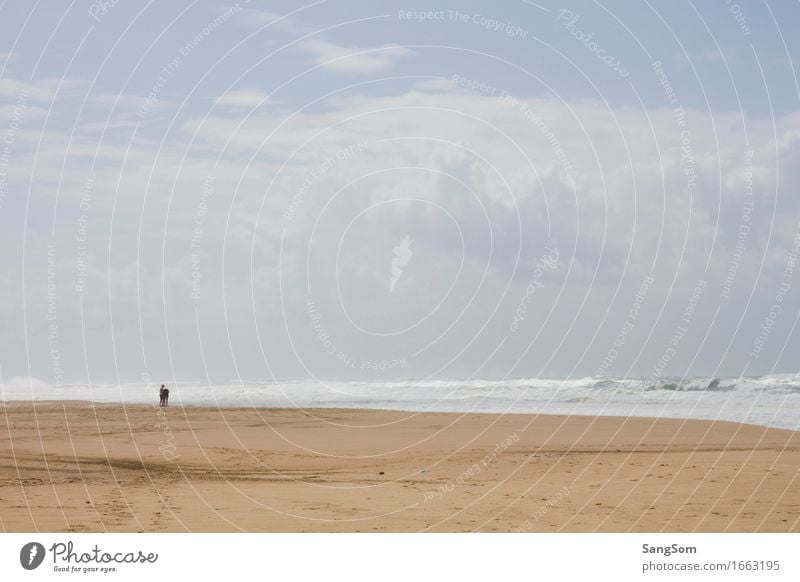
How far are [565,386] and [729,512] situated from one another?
3974 centimetres

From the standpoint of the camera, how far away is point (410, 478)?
725 inches

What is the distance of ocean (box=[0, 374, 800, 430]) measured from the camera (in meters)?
36.5

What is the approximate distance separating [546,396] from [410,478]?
104ft

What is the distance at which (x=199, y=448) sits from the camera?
2470 cm

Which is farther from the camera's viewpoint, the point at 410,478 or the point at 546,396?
the point at 546,396

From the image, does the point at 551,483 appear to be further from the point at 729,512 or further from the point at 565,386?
the point at 565,386

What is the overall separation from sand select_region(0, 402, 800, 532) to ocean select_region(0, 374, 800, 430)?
6251 mm

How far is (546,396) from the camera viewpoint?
49219mm

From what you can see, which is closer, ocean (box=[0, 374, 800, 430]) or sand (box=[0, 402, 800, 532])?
sand (box=[0, 402, 800, 532])

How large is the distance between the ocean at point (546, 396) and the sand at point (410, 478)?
6251mm

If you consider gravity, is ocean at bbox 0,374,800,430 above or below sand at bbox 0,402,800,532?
above

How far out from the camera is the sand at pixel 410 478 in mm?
13789

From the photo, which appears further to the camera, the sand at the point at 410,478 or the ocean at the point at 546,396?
the ocean at the point at 546,396

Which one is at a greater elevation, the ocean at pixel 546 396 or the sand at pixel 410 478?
the ocean at pixel 546 396
